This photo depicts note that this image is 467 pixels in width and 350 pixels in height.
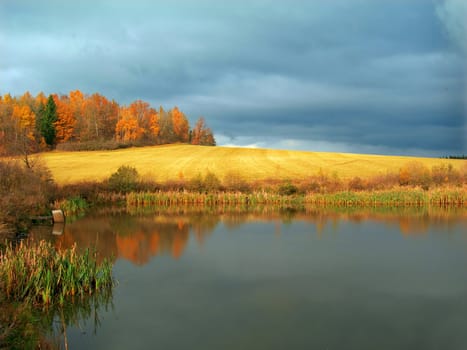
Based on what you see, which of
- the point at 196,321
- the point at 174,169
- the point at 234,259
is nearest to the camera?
the point at 196,321

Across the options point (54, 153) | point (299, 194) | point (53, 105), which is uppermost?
point (53, 105)

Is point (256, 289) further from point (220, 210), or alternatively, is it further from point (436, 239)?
point (220, 210)

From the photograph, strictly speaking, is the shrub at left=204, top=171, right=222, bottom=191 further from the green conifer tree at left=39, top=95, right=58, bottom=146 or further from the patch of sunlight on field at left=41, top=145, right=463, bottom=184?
the green conifer tree at left=39, top=95, right=58, bottom=146

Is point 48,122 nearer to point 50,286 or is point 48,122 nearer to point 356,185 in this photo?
point 356,185

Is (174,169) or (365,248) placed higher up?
(174,169)

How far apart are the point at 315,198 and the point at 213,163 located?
18083 millimetres

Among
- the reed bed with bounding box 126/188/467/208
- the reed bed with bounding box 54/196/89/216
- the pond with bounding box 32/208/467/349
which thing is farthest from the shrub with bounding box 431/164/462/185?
the reed bed with bounding box 54/196/89/216

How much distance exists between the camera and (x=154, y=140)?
6506 centimetres

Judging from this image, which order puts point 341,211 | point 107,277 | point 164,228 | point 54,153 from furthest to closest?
point 54,153 < point 341,211 < point 164,228 < point 107,277

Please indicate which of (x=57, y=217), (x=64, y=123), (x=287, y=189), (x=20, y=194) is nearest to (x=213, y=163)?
(x=287, y=189)

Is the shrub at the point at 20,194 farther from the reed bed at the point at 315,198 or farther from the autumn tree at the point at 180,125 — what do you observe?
the autumn tree at the point at 180,125

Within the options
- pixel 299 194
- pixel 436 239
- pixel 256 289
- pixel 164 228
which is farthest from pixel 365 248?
pixel 299 194

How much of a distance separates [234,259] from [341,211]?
45.4ft

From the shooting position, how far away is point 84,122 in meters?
63.0
